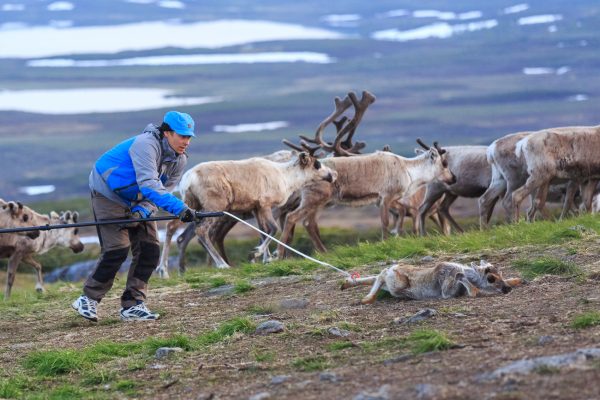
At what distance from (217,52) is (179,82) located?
29981mm

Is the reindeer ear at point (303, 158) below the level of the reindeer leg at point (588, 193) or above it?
above

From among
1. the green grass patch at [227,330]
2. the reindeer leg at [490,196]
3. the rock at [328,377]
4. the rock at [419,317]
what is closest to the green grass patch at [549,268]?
the rock at [419,317]

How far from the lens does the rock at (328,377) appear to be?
742 cm

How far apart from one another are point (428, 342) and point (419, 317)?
107cm

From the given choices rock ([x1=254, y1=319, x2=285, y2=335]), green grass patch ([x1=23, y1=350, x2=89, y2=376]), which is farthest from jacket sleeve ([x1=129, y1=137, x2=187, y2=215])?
green grass patch ([x1=23, y1=350, x2=89, y2=376])

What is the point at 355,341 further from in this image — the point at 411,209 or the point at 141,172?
the point at 411,209

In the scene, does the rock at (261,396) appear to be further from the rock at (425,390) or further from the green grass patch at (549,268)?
the green grass patch at (549,268)

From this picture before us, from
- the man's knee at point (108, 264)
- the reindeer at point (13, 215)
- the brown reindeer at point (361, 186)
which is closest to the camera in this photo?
the man's knee at point (108, 264)

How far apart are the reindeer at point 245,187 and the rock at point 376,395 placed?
9000mm

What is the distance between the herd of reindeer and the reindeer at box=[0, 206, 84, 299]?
19mm

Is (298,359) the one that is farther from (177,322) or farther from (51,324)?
(51,324)

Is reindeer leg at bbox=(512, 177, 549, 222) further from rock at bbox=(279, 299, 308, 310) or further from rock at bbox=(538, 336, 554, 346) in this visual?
rock at bbox=(538, 336, 554, 346)

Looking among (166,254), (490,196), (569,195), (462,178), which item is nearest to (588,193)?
(569,195)

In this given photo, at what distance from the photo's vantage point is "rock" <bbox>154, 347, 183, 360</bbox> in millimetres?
9109
